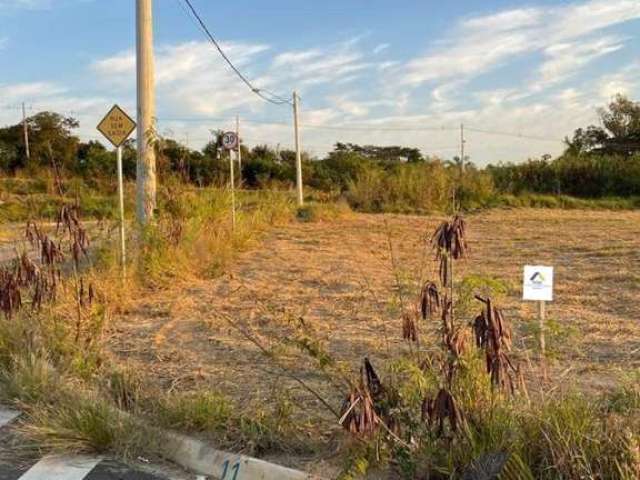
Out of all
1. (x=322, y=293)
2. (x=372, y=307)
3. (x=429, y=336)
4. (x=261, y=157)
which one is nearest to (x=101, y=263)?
(x=322, y=293)

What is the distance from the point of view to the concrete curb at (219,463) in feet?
12.5

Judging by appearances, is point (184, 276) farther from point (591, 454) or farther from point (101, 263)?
point (591, 454)

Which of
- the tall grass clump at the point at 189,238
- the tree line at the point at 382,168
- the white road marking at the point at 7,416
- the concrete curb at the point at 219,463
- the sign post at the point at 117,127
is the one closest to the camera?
the concrete curb at the point at 219,463

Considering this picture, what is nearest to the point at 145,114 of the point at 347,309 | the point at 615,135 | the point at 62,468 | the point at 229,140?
the point at 347,309

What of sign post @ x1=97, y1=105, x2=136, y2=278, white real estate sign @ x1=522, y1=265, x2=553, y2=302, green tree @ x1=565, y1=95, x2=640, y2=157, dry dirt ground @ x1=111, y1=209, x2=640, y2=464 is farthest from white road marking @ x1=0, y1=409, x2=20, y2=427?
green tree @ x1=565, y1=95, x2=640, y2=157

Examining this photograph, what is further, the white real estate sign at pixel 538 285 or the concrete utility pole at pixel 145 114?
the concrete utility pole at pixel 145 114

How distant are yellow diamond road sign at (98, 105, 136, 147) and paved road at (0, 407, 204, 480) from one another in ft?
18.6

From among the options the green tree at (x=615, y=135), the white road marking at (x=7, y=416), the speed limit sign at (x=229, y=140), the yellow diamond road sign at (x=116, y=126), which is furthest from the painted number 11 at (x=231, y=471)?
the green tree at (x=615, y=135)

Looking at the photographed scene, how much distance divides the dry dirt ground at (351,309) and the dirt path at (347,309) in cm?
2

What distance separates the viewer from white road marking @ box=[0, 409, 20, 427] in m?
4.84

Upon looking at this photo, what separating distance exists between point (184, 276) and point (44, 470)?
19.9 ft

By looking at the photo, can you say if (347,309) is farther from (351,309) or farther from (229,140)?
Result: (229,140)

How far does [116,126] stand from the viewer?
941 centimetres

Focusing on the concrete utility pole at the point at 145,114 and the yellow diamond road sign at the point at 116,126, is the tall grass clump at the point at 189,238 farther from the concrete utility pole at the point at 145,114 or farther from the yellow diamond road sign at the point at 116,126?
the yellow diamond road sign at the point at 116,126
